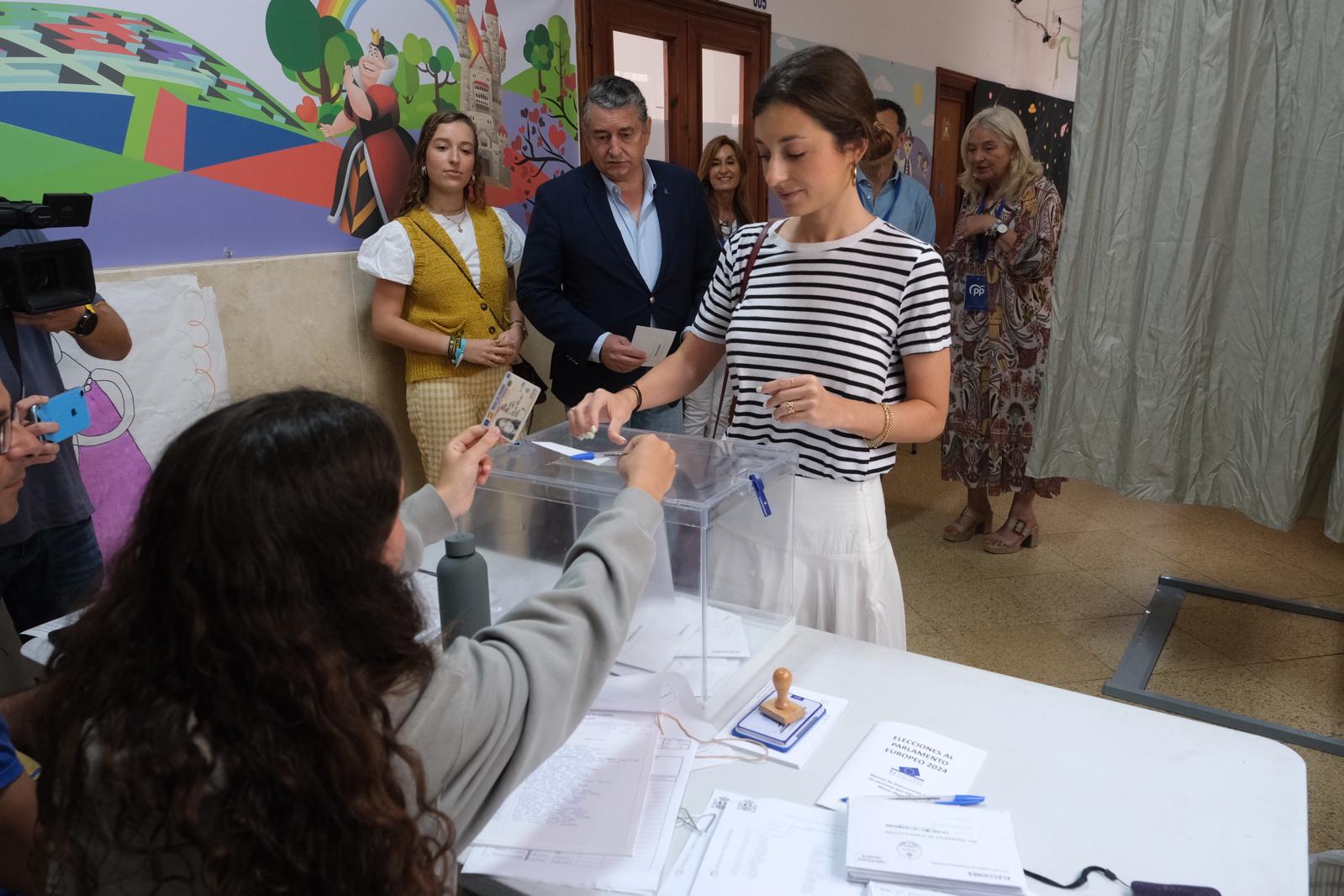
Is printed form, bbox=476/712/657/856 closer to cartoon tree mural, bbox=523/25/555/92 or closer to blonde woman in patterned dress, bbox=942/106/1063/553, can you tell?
blonde woman in patterned dress, bbox=942/106/1063/553

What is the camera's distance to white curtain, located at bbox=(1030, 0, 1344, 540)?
2.05 meters

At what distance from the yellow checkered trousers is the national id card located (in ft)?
3.78

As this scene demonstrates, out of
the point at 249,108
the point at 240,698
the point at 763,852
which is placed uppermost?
the point at 249,108

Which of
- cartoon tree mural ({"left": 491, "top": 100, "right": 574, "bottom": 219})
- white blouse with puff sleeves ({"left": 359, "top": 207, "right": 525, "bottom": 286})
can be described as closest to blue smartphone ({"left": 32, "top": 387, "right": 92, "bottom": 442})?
white blouse with puff sleeves ({"left": 359, "top": 207, "right": 525, "bottom": 286})

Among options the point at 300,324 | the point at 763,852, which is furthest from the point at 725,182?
the point at 763,852

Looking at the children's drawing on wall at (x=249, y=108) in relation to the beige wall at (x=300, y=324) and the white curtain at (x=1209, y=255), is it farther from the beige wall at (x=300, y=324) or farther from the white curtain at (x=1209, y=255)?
the white curtain at (x=1209, y=255)

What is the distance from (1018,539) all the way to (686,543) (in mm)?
2880

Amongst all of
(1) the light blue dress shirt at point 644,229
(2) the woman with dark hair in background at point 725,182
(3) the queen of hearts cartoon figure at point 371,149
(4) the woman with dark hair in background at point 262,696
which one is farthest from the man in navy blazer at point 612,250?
(4) the woman with dark hair in background at point 262,696

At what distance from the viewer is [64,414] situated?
1.65 m

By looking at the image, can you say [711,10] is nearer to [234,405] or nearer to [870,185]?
[870,185]

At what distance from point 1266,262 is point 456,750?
222cm

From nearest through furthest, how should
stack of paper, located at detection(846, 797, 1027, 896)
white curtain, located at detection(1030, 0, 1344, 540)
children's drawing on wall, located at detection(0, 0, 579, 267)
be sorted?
stack of paper, located at detection(846, 797, 1027, 896) < white curtain, located at detection(1030, 0, 1344, 540) < children's drawing on wall, located at detection(0, 0, 579, 267)

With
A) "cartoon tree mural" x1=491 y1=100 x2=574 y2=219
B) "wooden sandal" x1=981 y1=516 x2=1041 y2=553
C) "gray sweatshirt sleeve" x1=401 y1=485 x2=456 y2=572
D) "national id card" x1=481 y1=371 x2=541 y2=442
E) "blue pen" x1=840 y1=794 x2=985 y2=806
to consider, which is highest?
"cartoon tree mural" x1=491 y1=100 x2=574 y2=219

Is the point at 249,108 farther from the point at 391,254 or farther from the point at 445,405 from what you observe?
the point at 445,405
